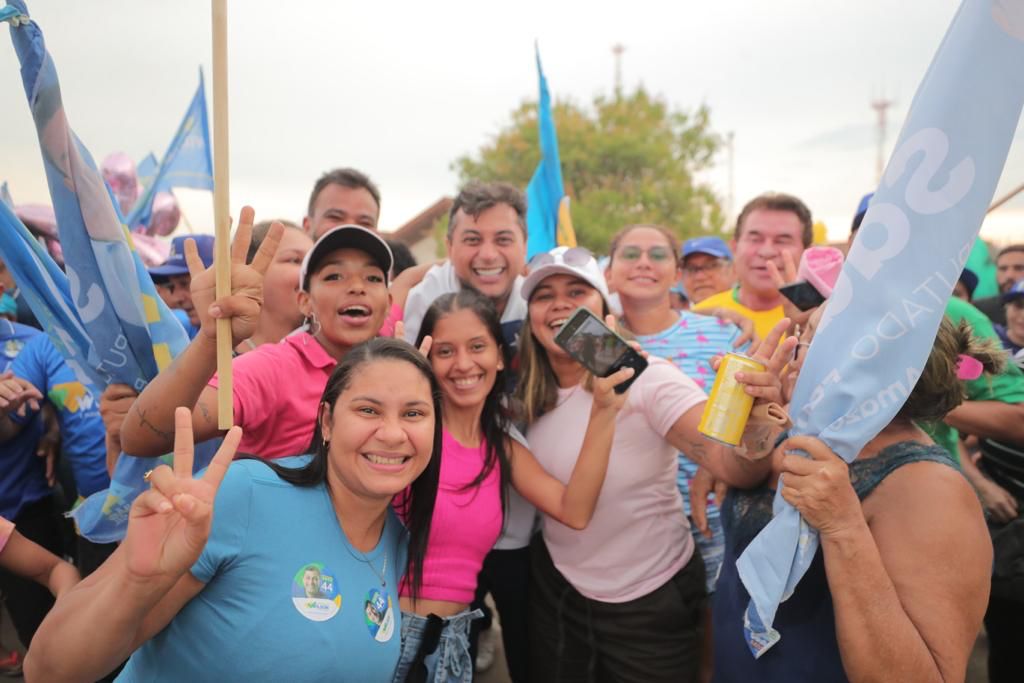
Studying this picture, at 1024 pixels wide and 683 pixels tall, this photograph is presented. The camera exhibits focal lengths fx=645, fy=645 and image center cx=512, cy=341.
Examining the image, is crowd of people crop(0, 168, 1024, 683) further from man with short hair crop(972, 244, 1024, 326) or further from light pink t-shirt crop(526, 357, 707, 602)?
man with short hair crop(972, 244, 1024, 326)

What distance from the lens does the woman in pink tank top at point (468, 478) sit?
7.29 feet

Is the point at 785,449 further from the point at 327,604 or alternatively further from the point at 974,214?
the point at 327,604

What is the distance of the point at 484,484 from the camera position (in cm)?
245

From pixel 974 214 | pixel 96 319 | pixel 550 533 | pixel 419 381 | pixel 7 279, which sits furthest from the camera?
pixel 7 279

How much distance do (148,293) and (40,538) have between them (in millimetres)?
2281

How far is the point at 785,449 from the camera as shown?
1711mm

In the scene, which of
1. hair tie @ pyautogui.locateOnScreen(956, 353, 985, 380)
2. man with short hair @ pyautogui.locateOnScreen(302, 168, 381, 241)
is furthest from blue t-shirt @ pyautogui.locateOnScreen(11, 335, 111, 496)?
hair tie @ pyautogui.locateOnScreen(956, 353, 985, 380)

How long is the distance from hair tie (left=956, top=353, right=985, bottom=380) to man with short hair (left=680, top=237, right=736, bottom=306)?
431cm

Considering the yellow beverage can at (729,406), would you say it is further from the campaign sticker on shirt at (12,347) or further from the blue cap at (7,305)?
the blue cap at (7,305)

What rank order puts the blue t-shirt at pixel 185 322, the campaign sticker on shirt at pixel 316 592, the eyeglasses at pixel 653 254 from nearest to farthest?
the campaign sticker on shirt at pixel 316 592 < the eyeglasses at pixel 653 254 < the blue t-shirt at pixel 185 322

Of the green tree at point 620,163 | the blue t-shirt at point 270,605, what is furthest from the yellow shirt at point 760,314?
the green tree at point 620,163

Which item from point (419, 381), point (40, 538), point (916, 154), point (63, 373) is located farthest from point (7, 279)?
point (916, 154)

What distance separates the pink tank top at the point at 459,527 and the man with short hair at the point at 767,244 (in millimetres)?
2220

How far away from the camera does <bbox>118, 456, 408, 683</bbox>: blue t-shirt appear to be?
1.56m
